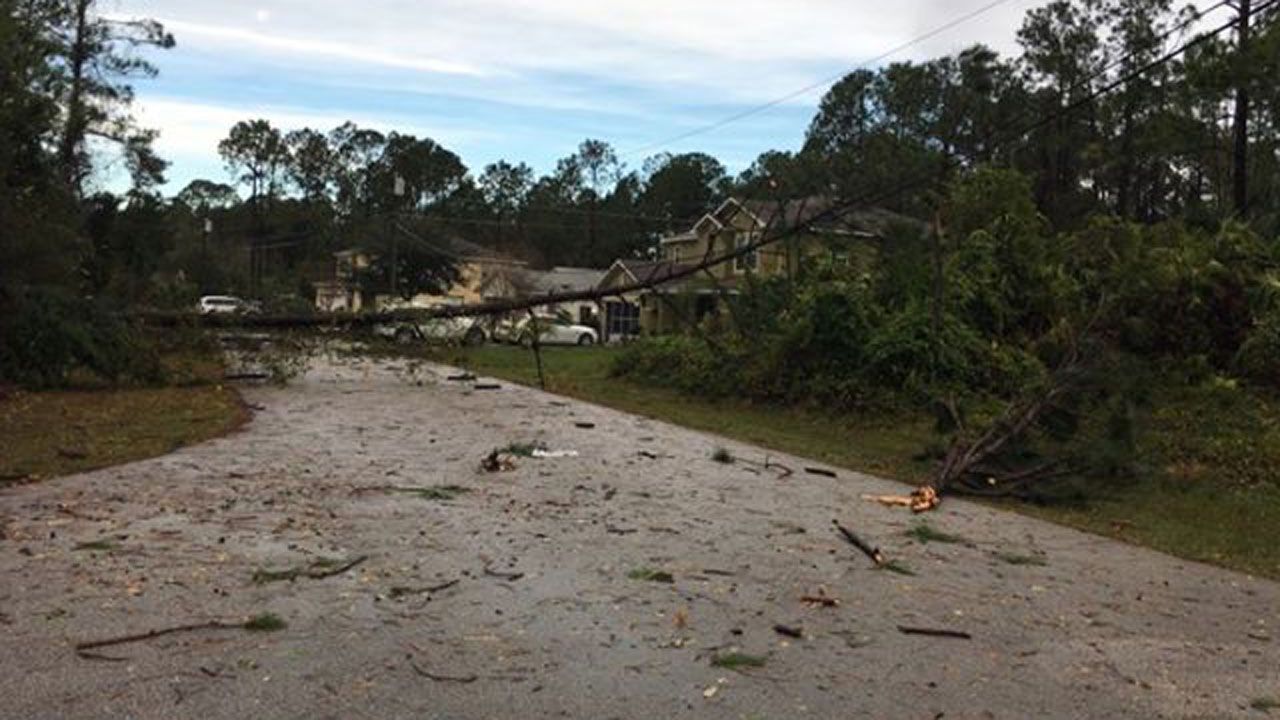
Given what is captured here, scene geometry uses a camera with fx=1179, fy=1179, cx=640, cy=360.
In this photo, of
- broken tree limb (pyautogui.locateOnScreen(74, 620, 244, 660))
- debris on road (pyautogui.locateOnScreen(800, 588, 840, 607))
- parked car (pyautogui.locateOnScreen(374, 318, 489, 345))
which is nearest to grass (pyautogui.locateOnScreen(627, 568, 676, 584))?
debris on road (pyautogui.locateOnScreen(800, 588, 840, 607))

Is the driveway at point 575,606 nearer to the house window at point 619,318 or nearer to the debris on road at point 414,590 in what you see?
the debris on road at point 414,590

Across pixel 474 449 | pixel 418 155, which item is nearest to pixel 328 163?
pixel 418 155

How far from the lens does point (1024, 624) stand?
6.82 m

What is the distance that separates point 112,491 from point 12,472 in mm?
1658

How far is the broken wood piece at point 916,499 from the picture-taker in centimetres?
1143

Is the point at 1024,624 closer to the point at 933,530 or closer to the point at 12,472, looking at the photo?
the point at 933,530

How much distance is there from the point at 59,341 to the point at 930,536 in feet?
54.0

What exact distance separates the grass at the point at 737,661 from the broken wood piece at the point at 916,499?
5.74 meters

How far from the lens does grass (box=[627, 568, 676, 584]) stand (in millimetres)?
7535

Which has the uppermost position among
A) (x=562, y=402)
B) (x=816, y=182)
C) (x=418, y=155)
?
(x=418, y=155)

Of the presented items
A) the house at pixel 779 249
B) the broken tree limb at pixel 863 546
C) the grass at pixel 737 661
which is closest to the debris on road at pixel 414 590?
the grass at pixel 737 661

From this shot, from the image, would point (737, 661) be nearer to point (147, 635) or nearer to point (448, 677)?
point (448, 677)

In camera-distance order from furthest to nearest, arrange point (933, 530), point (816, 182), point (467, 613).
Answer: point (816, 182) < point (933, 530) < point (467, 613)

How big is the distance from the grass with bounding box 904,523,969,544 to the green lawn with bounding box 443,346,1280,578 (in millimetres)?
1878
